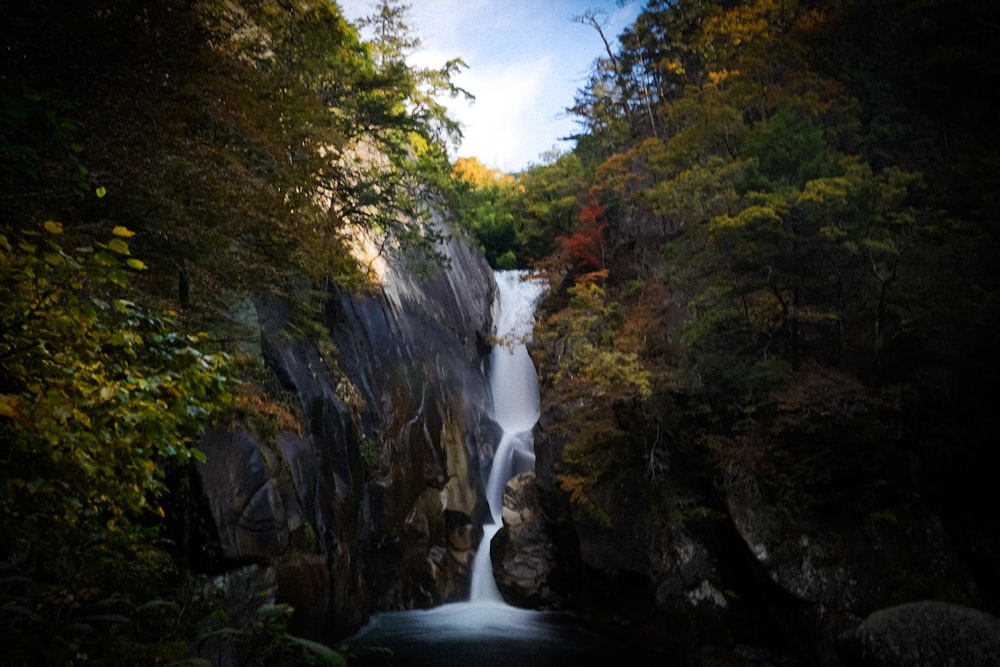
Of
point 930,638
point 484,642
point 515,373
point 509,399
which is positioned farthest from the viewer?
point 515,373

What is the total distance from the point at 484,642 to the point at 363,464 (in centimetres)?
425

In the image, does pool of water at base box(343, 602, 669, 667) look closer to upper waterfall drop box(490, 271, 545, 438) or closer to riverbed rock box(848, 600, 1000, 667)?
riverbed rock box(848, 600, 1000, 667)

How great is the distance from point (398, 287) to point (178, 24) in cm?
1100

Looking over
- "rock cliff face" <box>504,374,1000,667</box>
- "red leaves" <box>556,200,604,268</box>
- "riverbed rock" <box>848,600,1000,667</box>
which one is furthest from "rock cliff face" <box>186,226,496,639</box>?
"riverbed rock" <box>848,600,1000,667</box>

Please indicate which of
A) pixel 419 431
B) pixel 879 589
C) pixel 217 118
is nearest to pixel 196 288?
pixel 217 118

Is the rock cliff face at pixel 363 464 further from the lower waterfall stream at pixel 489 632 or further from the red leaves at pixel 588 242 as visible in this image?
the red leaves at pixel 588 242

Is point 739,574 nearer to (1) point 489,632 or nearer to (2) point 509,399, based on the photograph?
(1) point 489,632

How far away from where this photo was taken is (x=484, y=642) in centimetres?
1052

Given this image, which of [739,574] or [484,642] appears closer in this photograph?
[739,574]

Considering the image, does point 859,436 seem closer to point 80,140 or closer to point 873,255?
point 873,255

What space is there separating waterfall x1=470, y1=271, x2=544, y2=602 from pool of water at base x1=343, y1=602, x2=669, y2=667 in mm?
1787

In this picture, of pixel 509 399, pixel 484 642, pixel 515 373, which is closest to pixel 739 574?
pixel 484 642

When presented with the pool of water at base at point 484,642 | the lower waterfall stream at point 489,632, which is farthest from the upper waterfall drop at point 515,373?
the pool of water at base at point 484,642

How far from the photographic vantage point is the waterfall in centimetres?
1488
